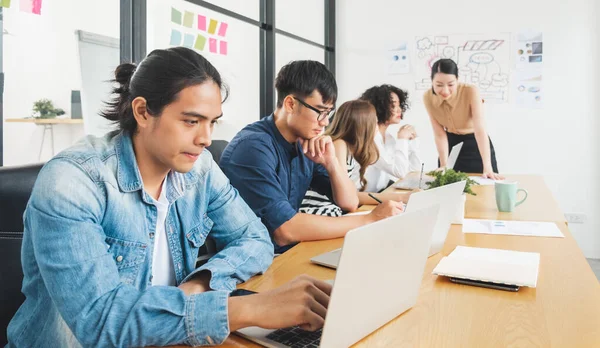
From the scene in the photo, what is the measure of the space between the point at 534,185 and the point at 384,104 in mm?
1241

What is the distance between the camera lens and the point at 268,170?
5.23 feet

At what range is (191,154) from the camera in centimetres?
100

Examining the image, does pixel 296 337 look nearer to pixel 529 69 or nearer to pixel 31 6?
pixel 31 6

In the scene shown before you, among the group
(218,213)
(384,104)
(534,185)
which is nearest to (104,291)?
(218,213)

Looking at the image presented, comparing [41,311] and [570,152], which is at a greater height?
[570,152]

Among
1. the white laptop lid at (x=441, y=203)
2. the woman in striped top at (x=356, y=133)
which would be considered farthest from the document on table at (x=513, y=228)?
the woman in striped top at (x=356, y=133)

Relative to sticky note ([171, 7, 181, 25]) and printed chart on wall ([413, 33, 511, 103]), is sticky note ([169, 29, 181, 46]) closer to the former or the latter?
sticky note ([171, 7, 181, 25])

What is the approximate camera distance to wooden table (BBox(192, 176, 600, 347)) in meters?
0.78

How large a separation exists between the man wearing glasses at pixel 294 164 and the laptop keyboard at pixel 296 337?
2.22 feet

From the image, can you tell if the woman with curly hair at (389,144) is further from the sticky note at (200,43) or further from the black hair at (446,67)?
the sticky note at (200,43)

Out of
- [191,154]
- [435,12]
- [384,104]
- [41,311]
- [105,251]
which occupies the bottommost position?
[41,311]

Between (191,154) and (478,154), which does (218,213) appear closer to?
(191,154)

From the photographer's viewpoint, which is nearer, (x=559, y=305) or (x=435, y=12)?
(x=559, y=305)

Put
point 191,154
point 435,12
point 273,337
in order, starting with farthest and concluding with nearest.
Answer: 1. point 435,12
2. point 191,154
3. point 273,337
